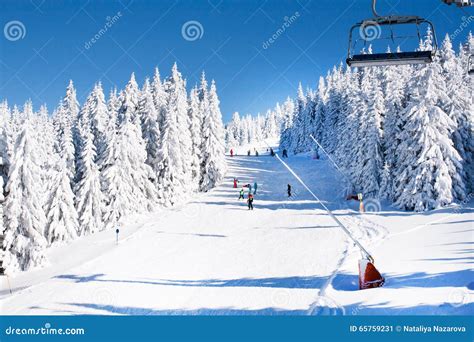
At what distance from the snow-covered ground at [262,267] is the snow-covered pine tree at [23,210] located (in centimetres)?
128

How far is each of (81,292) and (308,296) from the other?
26.0 ft

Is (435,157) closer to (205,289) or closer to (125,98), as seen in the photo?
(205,289)

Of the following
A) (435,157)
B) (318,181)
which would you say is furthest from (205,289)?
(318,181)

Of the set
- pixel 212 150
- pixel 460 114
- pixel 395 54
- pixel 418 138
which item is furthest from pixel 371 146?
pixel 395 54

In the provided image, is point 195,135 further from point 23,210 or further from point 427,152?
point 427,152

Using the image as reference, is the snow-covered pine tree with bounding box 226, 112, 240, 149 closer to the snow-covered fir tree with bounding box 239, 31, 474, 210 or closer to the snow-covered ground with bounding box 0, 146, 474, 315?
the snow-covered fir tree with bounding box 239, 31, 474, 210

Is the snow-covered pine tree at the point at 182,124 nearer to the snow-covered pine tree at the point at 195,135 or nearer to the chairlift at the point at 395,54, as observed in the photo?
the snow-covered pine tree at the point at 195,135

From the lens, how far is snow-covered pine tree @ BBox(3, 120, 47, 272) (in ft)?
75.2

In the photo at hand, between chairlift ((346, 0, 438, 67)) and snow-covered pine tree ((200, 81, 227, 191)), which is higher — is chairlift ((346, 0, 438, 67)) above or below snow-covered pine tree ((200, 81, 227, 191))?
below

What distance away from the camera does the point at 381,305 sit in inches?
357

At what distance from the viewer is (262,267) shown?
1495cm

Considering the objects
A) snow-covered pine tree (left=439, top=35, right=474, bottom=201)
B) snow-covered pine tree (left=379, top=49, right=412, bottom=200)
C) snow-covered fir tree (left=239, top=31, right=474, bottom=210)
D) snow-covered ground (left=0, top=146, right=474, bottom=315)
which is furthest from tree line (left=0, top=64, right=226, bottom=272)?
snow-covered pine tree (left=439, top=35, right=474, bottom=201)

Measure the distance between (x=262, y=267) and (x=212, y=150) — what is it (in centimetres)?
3273

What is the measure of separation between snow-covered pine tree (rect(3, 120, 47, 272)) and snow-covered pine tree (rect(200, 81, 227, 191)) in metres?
23.4
